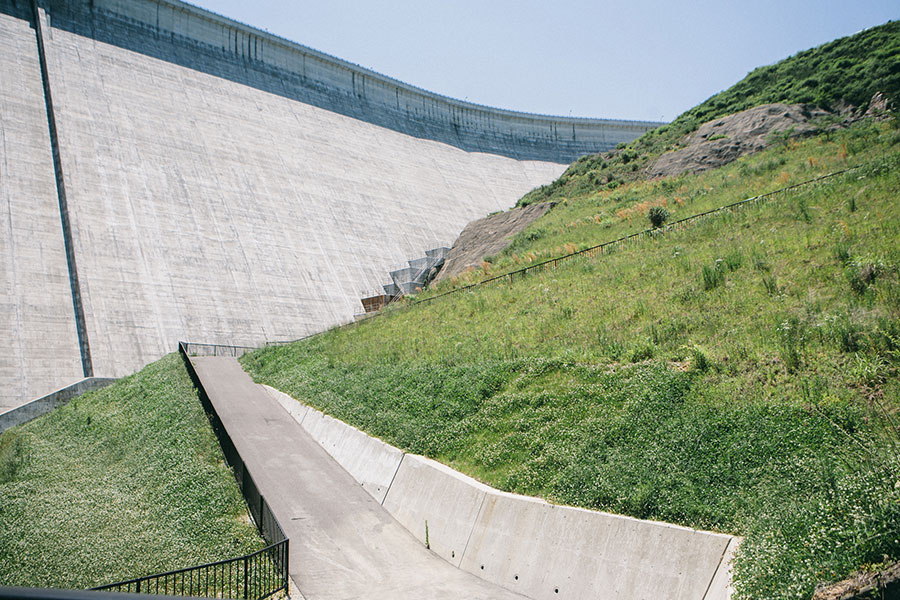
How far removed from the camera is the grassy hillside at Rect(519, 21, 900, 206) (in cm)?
2934

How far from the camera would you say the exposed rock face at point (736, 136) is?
1108 inches

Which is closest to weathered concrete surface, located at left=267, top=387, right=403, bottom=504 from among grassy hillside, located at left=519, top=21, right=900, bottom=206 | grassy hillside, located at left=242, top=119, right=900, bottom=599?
grassy hillside, located at left=242, top=119, right=900, bottom=599

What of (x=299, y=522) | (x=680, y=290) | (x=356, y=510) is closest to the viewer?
(x=299, y=522)

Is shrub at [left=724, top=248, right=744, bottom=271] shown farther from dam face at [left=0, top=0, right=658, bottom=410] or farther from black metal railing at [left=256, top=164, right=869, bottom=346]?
dam face at [left=0, top=0, right=658, bottom=410]

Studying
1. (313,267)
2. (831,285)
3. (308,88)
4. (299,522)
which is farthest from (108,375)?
(308,88)

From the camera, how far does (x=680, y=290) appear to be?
42.8 ft

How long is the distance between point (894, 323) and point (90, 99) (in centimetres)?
3224

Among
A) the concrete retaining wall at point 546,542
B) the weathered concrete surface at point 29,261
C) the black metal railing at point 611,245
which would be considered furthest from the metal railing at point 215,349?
the concrete retaining wall at point 546,542

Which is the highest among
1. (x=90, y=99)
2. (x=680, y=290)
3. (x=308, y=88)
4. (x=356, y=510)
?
(x=308, y=88)

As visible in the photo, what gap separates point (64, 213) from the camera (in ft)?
77.7

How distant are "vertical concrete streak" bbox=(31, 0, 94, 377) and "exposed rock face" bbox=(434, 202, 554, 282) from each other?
47.3 feet

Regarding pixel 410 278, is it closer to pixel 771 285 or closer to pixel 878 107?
pixel 771 285

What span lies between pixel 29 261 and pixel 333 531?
714 inches

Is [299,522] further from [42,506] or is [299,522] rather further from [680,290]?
[680,290]
